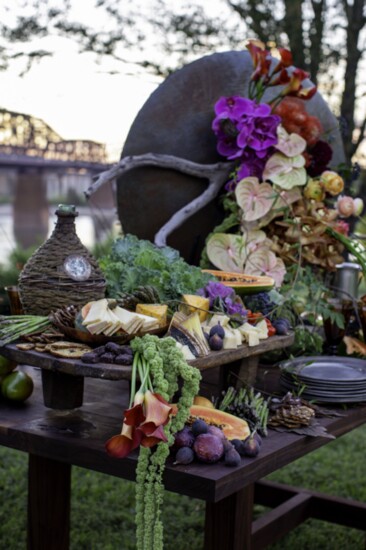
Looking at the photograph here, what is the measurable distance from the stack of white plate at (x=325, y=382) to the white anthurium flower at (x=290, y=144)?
32.4 inches

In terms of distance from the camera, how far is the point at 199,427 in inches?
68.2

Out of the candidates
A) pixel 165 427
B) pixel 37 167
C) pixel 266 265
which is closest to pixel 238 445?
pixel 165 427

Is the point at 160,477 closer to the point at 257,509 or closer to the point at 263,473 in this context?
the point at 263,473

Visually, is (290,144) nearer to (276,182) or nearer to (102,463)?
(276,182)

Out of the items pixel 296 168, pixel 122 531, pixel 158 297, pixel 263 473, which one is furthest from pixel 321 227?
pixel 122 531

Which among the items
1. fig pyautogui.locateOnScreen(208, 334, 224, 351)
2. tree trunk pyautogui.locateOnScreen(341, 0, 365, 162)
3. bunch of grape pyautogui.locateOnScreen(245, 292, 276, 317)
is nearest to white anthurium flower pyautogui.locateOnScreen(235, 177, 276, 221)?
bunch of grape pyautogui.locateOnScreen(245, 292, 276, 317)

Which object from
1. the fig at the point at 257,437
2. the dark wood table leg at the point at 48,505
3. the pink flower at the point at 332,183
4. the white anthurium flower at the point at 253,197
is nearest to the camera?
the fig at the point at 257,437

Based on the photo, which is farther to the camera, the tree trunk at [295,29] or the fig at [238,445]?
the tree trunk at [295,29]

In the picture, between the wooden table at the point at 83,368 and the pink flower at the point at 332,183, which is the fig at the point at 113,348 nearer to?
the wooden table at the point at 83,368

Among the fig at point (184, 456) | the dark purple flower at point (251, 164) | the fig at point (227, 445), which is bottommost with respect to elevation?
the fig at point (184, 456)

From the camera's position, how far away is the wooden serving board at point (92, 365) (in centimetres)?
168

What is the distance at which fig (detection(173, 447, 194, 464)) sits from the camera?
167cm

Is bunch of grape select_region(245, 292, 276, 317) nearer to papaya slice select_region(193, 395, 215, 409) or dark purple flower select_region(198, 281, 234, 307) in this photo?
dark purple flower select_region(198, 281, 234, 307)

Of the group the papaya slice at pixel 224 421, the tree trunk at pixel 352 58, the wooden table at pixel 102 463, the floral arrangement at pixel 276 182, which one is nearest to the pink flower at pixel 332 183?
the floral arrangement at pixel 276 182
